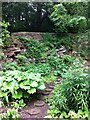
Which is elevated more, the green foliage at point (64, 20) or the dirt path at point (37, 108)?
the green foliage at point (64, 20)

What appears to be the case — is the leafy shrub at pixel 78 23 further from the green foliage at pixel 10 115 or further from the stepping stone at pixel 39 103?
the green foliage at pixel 10 115

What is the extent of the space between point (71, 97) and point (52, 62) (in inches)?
56.8

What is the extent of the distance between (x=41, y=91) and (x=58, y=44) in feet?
6.09

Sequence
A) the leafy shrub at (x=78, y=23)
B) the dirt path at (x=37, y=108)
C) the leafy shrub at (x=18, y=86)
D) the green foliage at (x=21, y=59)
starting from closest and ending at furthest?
Result: the dirt path at (x=37, y=108), the leafy shrub at (x=18, y=86), the green foliage at (x=21, y=59), the leafy shrub at (x=78, y=23)

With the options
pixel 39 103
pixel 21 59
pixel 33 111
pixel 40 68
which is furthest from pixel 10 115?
pixel 21 59

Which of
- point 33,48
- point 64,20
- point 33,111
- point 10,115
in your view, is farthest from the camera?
point 64,20

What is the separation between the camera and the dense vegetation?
2793 mm

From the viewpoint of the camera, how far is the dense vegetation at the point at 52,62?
2.79 m

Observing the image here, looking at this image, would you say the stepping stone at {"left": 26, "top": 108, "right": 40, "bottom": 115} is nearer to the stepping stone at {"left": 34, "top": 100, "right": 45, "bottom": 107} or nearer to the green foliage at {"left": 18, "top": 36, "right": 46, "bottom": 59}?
the stepping stone at {"left": 34, "top": 100, "right": 45, "bottom": 107}

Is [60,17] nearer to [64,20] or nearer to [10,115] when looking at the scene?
[64,20]

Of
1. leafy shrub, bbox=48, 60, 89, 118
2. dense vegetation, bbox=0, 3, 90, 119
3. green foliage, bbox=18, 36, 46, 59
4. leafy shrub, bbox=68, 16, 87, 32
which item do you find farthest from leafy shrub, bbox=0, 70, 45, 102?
leafy shrub, bbox=68, 16, 87, 32

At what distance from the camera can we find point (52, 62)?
416 centimetres

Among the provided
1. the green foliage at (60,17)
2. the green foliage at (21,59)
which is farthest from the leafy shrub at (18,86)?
the green foliage at (60,17)

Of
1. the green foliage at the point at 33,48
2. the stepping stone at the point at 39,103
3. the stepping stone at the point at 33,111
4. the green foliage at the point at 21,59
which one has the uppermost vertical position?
the green foliage at the point at 33,48
